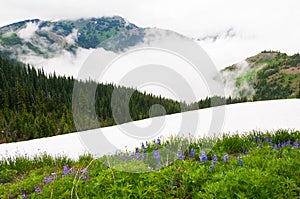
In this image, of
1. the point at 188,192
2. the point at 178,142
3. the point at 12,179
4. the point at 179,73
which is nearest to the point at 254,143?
the point at 178,142

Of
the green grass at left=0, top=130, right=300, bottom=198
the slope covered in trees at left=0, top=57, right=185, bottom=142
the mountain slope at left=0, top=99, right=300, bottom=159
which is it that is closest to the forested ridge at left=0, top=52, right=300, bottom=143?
the slope covered in trees at left=0, top=57, right=185, bottom=142

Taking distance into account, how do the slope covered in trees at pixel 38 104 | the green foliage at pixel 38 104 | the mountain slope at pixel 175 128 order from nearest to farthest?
the mountain slope at pixel 175 128 → the green foliage at pixel 38 104 → the slope covered in trees at pixel 38 104

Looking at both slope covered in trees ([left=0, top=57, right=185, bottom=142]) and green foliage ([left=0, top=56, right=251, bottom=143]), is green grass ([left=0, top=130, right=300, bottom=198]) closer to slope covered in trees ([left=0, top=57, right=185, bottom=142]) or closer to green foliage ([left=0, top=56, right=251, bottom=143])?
green foliage ([left=0, top=56, right=251, bottom=143])

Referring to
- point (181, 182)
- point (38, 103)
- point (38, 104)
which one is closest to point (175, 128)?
point (181, 182)

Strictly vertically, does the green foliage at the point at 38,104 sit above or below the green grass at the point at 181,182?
above

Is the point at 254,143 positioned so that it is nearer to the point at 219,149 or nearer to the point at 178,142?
the point at 219,149

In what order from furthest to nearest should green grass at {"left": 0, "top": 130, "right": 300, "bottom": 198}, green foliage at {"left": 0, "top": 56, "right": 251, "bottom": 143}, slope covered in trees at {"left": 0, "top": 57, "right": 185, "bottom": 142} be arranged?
slope covered in trees at {"left": 0, "top": 57, "right": 185, "bottom": 142}, green foliage at {"left": 0, "top": 56, "right": 251, "bottom": 143}, green grass at {"left": 0, "top": 130, "right": 300, "bottom": 198}

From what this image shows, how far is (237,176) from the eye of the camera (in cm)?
361

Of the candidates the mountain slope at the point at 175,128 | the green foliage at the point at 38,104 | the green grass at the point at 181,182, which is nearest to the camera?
the green grass at the point at 181,182

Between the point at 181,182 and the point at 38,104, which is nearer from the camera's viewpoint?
the point at 181,182

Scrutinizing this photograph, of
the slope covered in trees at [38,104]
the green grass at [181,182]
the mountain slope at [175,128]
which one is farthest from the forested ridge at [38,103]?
the green grass at [181,182]

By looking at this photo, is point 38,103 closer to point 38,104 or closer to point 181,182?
point 38,104

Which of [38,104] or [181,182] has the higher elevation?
[38,104]

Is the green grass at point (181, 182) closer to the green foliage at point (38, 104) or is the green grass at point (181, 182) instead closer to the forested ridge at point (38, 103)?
the green foliage at point (38, 104)
